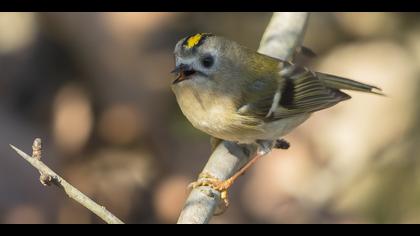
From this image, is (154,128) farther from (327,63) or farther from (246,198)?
(327,63)

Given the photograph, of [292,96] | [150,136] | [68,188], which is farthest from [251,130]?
[150,136]

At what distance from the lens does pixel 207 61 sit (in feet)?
9.23

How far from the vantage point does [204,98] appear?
287 cm

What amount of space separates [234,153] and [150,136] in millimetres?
1362

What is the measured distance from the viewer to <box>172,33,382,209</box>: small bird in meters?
2.77

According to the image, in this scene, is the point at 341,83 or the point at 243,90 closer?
the point at 243,90

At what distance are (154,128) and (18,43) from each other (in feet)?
3.21

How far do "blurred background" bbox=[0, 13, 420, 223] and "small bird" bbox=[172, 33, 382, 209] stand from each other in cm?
87

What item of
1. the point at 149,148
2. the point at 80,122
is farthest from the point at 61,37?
the point at 149,148

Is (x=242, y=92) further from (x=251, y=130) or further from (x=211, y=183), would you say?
(x=211, y=183)

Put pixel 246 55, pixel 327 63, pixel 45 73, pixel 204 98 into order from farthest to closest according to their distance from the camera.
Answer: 1. pixel 327 63
2. pixel 45 73
3. pixel 246 55
4. pixel 204 98

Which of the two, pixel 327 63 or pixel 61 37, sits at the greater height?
pixel 61 37

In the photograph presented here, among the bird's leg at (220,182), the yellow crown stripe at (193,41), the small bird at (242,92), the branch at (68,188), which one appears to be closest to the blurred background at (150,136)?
the small bird at (242,92)

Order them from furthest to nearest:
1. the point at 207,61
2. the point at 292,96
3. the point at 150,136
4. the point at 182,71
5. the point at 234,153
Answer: the point at 150,136 < the point at 292,96 < the point at 234,153 < the point at 207,61 < the point at 182,71
